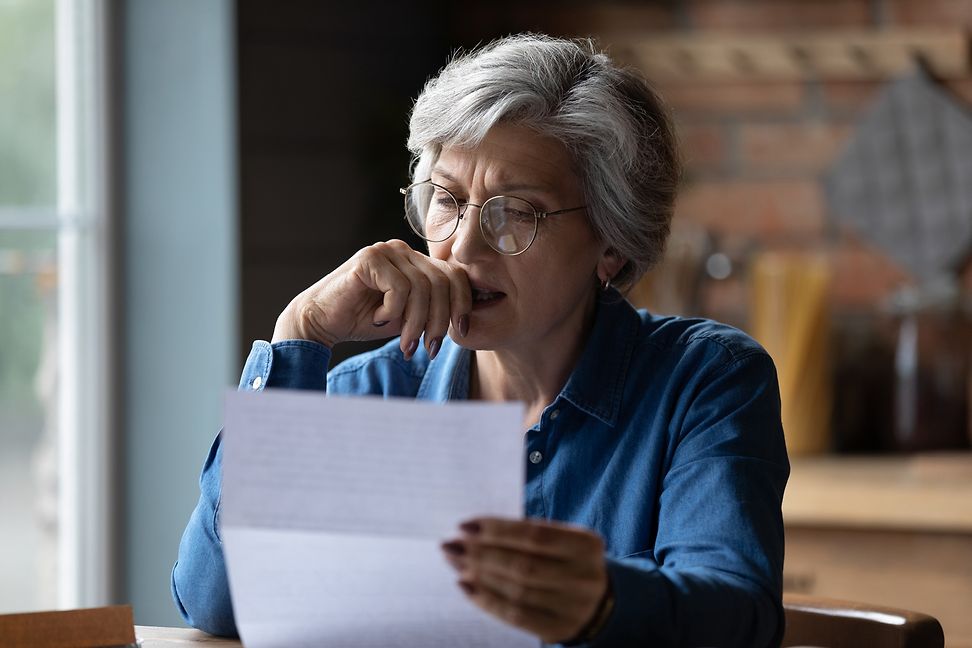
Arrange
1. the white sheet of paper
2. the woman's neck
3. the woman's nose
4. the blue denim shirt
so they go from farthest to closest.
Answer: the woman's neck
the woman's nose
the blue denim shirt
the white sheet of paper

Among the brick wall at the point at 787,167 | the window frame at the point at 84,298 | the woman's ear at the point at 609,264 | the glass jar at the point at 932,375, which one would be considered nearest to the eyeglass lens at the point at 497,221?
the woman's ear at the point at 609,264

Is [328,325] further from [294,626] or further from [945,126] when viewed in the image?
[945,126]

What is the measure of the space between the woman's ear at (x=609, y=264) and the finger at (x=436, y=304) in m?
0.25

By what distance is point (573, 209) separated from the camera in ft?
4.53

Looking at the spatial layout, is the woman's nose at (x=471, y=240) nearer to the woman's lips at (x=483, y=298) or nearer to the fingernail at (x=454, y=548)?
the woman's lips at (x=483, y=298)

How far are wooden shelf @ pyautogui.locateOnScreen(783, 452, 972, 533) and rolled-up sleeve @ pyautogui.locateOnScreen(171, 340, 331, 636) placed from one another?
1259 mm

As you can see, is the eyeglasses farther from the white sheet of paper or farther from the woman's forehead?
the white sheet of paper

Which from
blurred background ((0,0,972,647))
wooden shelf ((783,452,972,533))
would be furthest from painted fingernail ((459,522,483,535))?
wooden shelf ((783,452,972,533))

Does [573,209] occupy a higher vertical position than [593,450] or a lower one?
higher

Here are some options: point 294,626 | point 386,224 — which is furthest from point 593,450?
point 386,224

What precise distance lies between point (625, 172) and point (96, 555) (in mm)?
1413

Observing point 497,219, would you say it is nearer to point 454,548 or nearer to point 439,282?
point 439,282

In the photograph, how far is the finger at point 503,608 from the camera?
882mm

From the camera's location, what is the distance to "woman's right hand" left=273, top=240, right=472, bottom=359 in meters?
1.30
